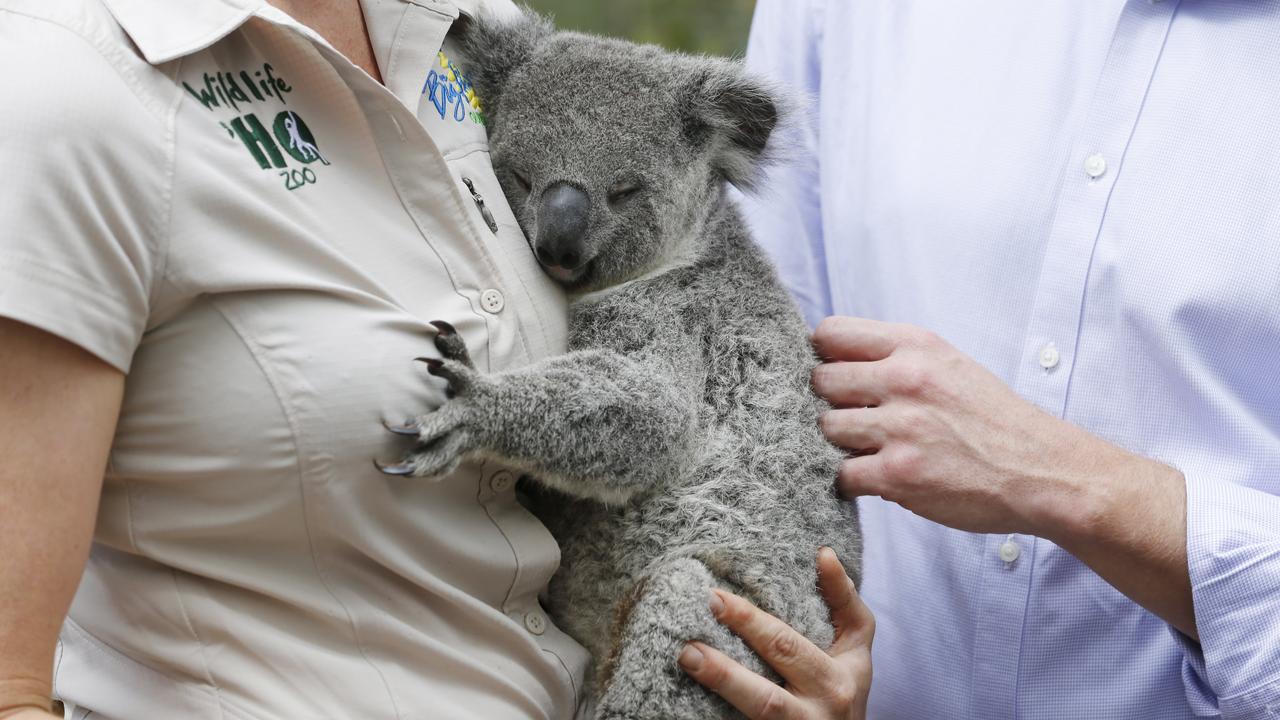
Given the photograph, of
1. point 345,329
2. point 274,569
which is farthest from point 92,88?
point 274,569

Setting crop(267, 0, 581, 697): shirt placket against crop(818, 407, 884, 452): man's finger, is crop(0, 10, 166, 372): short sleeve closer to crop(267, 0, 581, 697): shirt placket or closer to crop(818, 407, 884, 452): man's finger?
crop(267, 0, 581, 697): shirt placket

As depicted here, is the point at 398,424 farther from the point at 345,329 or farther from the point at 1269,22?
the point at 1269,22

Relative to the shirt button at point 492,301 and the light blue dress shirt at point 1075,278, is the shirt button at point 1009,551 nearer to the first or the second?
the light blue dress shirt at point 1075,278

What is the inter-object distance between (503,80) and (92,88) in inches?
37.6

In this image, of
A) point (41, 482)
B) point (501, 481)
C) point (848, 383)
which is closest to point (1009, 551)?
point (848, 383)

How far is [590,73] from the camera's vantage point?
6.62ft

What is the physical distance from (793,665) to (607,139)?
3.12ft

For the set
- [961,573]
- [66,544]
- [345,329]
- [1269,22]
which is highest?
[1269,22]

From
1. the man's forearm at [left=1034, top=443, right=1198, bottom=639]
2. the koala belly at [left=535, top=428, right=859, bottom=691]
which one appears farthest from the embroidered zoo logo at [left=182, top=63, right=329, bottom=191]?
the man's forearm at [left=1034, top=443, right=1198, bottom=639]

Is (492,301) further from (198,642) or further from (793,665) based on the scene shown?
(793,665)

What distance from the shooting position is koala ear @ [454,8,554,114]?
196 cm

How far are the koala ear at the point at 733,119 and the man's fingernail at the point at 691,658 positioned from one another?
996 millimetres

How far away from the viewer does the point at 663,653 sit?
165 cm

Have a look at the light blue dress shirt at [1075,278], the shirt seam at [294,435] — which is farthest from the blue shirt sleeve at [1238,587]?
the shirt seam at [294,435]
